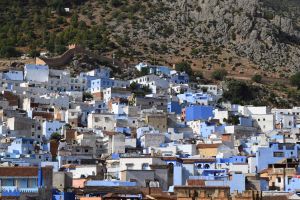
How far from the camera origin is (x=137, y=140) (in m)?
64.4

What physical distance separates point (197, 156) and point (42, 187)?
17931 millimetres

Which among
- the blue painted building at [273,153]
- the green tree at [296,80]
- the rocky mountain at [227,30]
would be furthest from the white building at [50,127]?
the rocky mountain at [227,30]

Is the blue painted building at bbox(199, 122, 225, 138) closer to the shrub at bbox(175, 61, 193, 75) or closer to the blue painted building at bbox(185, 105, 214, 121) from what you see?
the blue painted building at bbox(185, 105, 214, 121)

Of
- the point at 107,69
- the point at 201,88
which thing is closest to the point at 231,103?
the point at 201,88

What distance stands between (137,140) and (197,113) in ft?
30.7

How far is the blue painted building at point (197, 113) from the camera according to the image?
72250mm

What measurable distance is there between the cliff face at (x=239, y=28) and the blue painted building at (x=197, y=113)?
1124 inches

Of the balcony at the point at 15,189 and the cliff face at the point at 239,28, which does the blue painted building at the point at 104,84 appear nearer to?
the cliff face at the point at 239,28

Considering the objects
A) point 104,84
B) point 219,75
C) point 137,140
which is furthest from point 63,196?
point 219,75

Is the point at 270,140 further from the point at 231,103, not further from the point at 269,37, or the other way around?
the point at 269,37

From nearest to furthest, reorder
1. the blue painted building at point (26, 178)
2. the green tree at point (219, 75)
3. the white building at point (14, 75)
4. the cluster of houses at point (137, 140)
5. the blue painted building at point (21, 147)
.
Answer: the blue painted building at point (26, 178) → the cluster of houses at point (137, 140) → the blue painted building at point (21, 147) → the white building at point (14, 75) → the green tree at point (219, 75)

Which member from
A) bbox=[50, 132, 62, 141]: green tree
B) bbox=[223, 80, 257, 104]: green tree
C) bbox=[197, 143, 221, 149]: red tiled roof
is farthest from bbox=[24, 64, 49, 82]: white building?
bbox=[197, 143, 221, 149]: red tiled roof

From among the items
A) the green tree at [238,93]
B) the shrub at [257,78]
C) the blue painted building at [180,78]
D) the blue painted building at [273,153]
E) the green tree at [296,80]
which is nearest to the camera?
the blue painted building at [273,153]

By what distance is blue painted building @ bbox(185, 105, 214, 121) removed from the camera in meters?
72.2
